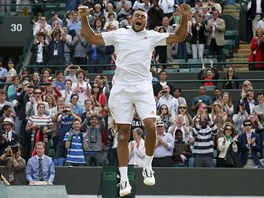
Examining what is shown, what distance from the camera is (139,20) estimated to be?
1586 cm

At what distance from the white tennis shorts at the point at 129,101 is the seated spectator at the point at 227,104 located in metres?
8.90

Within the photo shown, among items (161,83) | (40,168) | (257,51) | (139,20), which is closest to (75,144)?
(40,168)

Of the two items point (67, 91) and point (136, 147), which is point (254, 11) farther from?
point (136, 147)

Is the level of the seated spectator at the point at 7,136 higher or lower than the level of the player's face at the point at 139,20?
lower

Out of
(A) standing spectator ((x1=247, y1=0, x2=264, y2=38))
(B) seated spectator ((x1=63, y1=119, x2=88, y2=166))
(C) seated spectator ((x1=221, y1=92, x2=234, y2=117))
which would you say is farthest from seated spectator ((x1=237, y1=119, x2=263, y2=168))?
(A) standing spectator ((x1=247, y1=0, x2=264, y2=38))

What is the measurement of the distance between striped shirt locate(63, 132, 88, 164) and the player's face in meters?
7.80

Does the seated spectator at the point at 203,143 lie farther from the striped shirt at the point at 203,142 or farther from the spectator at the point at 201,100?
the spectator at the point at 201,100

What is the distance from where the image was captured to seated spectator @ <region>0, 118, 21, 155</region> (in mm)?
23766

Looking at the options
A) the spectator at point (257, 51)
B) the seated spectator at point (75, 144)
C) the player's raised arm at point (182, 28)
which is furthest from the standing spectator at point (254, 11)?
the player's raised arm at point (182, 28)

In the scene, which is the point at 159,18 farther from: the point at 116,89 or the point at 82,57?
the point at 116,89

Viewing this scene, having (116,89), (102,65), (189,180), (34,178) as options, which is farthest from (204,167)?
(116,89)

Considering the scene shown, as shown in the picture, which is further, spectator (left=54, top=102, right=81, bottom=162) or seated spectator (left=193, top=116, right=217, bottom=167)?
spectator (left=54, top=102, right=81, bottom=162)

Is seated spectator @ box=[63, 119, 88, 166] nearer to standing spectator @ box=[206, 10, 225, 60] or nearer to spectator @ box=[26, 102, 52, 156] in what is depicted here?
spectator @ box=[26, 102, 52, 156]

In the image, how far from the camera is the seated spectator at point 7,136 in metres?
23.8
